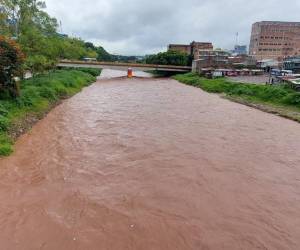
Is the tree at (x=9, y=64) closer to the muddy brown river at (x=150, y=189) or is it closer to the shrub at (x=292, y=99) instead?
the muddy brown river at (x=150, y=189)

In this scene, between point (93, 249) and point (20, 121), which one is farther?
point (20, 121)

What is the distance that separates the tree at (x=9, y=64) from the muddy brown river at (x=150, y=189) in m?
2.77

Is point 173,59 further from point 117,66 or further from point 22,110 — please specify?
point 22,110

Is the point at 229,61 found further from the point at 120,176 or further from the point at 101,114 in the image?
the point at 120,176

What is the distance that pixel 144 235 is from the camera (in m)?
6.58

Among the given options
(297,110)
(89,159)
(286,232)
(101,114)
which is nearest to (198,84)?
(297,110)

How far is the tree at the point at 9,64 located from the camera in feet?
49.7

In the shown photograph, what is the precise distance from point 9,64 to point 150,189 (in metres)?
10.9

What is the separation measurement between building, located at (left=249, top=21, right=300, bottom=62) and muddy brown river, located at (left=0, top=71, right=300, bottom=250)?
101 metres

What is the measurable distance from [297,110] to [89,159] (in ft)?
55.7

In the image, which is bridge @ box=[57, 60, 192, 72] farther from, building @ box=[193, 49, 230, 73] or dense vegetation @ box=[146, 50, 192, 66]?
dense vegetation @ box=[146, 50, 192, 66]

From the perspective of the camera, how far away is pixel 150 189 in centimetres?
865

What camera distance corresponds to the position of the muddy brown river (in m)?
6.55

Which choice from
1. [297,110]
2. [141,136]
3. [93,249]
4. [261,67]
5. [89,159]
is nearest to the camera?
[93,249]
